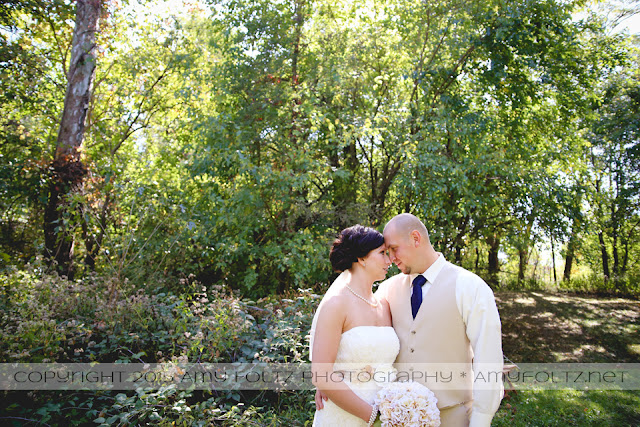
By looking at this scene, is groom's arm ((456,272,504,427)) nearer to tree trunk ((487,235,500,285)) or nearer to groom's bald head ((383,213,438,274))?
groom's bald head ((383,213,438,274))

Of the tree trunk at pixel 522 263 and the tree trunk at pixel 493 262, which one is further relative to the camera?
the tree trunk at pixel 522 263

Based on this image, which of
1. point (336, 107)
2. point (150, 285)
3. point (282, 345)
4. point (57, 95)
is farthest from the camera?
point (57, 95)

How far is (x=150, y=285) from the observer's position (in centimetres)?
645

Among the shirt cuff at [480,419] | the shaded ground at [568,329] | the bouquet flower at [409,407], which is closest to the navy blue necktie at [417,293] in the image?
the bouquet flower at [409,407]

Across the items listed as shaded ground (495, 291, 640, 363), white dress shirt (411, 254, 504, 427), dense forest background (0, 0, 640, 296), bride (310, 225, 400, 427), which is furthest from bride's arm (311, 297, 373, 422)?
shaded ground (495, 291, 640, 363)

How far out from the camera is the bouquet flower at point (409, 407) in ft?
7.64

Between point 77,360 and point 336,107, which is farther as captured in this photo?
point 336,107

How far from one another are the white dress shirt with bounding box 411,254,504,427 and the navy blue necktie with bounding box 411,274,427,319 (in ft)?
0.83

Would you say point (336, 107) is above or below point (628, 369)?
above

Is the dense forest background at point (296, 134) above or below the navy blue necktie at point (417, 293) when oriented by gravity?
above

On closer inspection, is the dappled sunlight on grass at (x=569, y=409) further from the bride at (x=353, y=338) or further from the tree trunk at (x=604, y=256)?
the tree trunk at (x=604, y=256)

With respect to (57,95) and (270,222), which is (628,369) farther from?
(57,95)

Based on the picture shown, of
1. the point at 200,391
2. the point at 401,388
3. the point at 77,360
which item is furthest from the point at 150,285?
the point at 401,388

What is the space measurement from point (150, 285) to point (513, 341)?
22.7ft
